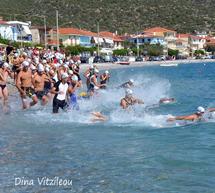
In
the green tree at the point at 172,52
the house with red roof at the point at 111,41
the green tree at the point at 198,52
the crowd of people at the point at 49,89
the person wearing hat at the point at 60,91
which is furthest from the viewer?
the green tree at the point at 198,52

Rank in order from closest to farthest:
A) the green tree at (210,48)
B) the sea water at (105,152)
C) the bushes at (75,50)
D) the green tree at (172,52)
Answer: the sea water at (105,152) → the bushes at (75,50) → the green tree at (172,52) → the green tree at (210,48)

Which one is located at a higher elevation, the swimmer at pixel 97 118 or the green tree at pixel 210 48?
the green tree at pixel 210 48

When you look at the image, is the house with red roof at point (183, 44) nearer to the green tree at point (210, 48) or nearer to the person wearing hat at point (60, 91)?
the green tree at point (210, 48)

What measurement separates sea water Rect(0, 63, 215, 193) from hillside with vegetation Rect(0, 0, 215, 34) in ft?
282

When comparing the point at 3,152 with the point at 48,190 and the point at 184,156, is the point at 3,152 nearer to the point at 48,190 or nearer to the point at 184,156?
the point at 48,190

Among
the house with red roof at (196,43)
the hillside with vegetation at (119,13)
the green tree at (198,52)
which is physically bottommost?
the green tree at (198,52)

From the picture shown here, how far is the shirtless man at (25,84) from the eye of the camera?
15.1m

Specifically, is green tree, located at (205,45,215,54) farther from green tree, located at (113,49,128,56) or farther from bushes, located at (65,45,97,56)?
bushes, located at (65,45,97,56)

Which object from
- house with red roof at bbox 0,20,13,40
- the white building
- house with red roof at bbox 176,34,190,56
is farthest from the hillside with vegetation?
house with red roof at bbox 0,20,13,40

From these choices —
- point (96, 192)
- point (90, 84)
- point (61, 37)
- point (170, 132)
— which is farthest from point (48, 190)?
point (61, 37)

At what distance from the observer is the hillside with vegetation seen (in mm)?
107250

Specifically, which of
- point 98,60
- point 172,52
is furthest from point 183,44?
point 98,60

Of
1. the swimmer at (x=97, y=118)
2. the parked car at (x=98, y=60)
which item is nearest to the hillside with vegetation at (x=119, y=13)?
the parked car at (x=98, y=60)

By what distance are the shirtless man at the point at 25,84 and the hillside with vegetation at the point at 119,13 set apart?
274 ft
